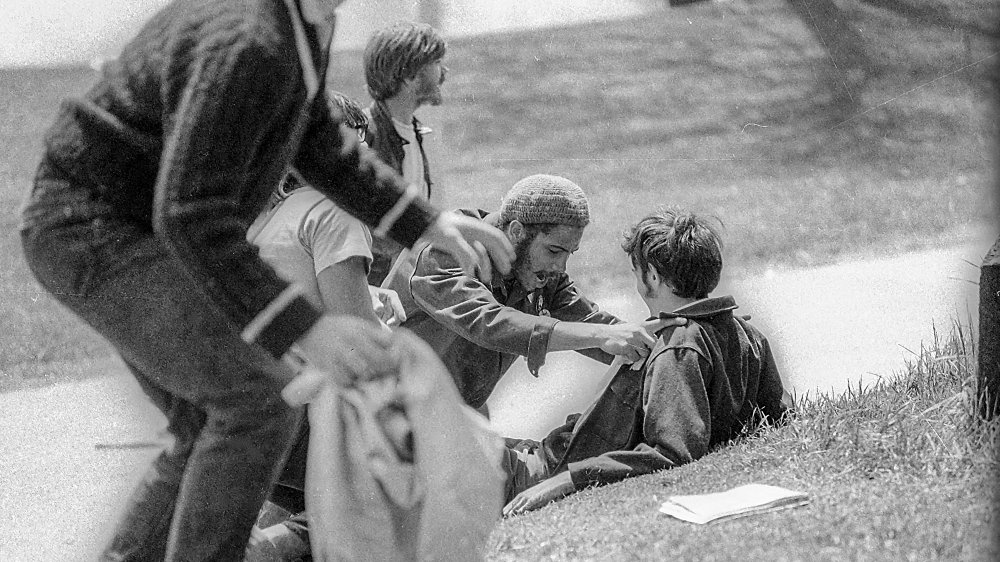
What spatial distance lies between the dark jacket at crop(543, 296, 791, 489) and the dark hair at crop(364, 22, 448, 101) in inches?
36.5

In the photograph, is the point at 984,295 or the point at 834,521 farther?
the point at 984,295

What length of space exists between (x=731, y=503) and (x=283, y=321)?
4.07ft

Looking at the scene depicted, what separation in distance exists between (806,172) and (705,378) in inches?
32.1

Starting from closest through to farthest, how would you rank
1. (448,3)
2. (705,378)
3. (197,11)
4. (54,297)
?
(197,11), (54,297), (448,3), (705,378)

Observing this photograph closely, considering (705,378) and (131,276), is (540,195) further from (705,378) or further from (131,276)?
(131,276)

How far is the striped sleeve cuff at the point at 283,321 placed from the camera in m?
1.83

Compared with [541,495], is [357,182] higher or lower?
higher

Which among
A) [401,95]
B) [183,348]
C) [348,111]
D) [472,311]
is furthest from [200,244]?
[472,311]

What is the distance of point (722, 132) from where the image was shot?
10.6 feet

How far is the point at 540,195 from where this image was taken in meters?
2.99

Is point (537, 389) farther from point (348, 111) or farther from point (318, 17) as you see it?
point (318, 17)

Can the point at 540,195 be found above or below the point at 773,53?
below

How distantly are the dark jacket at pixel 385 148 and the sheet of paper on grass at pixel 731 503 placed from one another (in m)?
0.88

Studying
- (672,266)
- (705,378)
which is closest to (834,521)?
(705,378)
